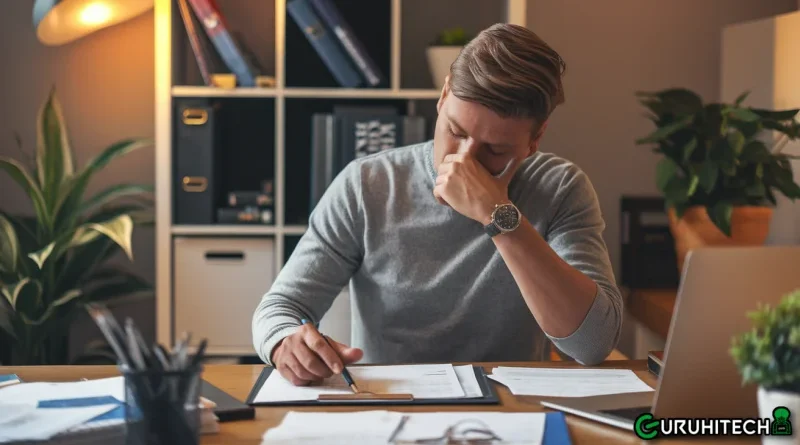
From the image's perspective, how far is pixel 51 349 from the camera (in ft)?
8.97

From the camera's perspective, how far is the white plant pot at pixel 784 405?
34.6 inches

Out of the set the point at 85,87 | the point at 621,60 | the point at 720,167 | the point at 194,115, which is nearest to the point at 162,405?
the point at 194,115

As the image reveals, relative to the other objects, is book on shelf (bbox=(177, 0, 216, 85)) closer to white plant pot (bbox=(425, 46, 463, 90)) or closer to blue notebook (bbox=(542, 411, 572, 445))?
white plant pot (bbox=(425, 46, 463, 90))

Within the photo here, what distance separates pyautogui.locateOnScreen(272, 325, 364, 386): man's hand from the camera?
1.30 metres

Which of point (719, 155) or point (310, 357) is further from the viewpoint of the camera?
point (719, 155)

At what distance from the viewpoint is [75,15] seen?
2.73 m

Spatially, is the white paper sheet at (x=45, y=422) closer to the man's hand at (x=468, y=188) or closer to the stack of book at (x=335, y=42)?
the man's hand at (x=468, y=188)

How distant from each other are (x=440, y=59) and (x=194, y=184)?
0.82 meters

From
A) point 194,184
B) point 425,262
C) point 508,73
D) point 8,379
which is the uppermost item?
point 508,73

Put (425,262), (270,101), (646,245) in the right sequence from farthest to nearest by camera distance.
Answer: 1. (646,245)
2. (270,101)
3. (425,262)

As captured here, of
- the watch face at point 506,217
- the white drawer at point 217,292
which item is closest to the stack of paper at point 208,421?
the watch face at point 506,217

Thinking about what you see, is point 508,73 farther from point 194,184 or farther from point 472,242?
point 194,184

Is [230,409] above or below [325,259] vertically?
below

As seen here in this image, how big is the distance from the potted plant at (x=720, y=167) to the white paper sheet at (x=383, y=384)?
1.50 meters
